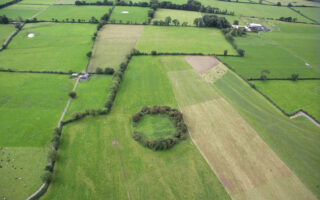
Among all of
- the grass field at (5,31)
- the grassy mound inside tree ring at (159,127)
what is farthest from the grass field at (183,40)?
the grass field at (5,31)

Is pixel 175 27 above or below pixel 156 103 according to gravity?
above

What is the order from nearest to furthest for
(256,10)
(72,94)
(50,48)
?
(72,94) < (50,48) < (256,10)

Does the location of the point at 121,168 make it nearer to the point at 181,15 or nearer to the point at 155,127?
the point at 155,127

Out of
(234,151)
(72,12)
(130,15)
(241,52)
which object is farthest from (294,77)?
(72,12)

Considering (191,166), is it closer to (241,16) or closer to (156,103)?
(156,103)

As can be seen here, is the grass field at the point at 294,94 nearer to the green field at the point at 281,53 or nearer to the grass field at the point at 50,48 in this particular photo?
the green field at the point at 281,53

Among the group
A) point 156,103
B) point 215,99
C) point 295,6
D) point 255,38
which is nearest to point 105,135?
point 156,103

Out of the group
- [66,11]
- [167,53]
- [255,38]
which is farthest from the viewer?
[66,11]
